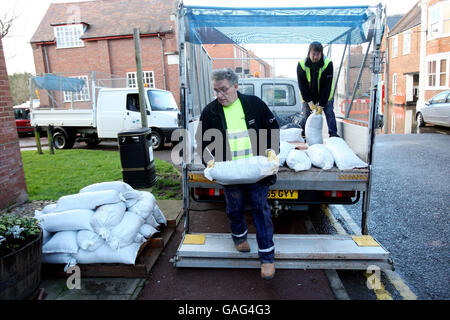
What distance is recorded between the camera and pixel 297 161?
370cm

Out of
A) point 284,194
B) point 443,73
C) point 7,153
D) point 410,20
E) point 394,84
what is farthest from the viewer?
point 394,84

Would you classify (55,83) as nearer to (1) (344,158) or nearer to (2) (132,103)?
(2) (132,103)

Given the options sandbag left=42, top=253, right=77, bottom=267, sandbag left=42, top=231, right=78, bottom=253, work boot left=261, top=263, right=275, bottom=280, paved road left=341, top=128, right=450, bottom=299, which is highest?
sandbag left=42, top=231, right=78, bottom=253

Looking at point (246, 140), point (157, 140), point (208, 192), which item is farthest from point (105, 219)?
point (157, 140)

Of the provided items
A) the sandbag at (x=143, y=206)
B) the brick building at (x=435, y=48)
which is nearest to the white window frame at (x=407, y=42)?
the brick building at (x=435, y=48)

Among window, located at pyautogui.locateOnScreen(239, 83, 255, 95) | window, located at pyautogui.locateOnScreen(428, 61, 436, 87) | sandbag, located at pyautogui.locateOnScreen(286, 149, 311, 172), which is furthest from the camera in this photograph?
window, located at pyautogui.locateOnScreen(428, 61, 436, 87)

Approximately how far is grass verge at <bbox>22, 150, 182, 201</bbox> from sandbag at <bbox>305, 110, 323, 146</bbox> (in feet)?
8.29

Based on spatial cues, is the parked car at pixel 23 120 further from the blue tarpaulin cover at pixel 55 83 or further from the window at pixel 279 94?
the window at pixel 279 94

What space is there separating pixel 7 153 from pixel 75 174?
8.72 ft

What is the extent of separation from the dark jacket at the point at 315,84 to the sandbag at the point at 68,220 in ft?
11.7

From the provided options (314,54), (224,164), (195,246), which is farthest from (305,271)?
(314,54)

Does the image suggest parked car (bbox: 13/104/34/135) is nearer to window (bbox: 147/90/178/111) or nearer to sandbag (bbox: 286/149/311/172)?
window (bbox: 147/90/178/111)

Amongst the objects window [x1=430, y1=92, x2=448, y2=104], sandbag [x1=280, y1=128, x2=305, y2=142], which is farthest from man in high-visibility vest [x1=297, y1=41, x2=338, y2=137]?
window [x1=430, y1=92, x2=448, y2=104]

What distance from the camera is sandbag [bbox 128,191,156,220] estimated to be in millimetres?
3704
